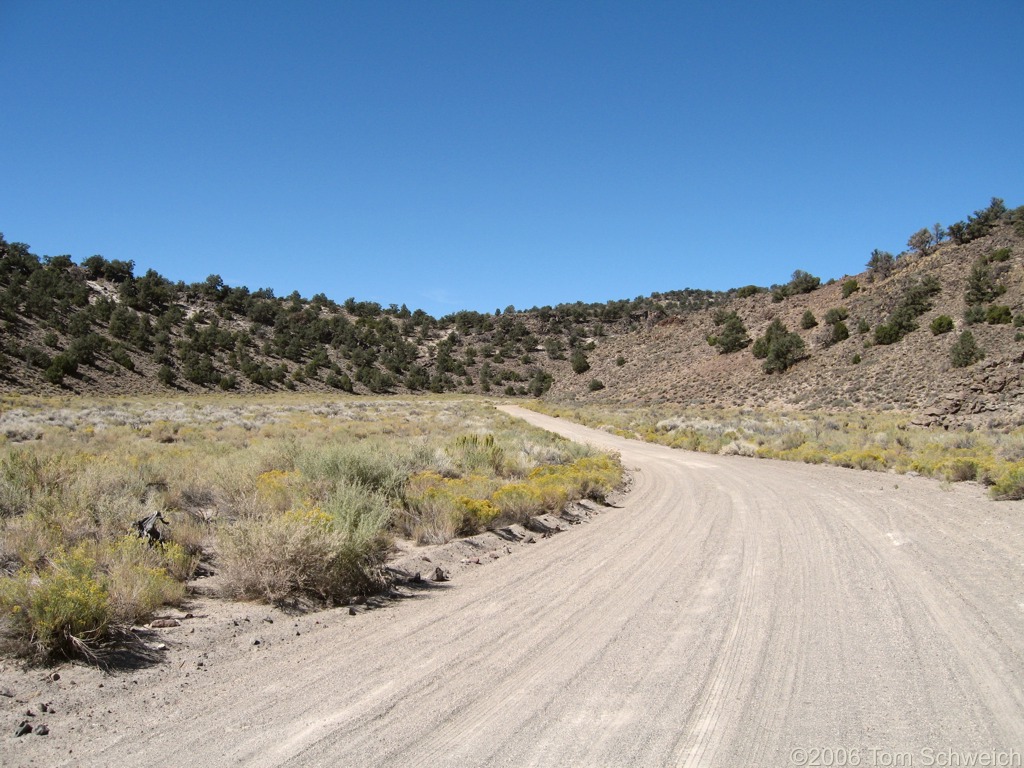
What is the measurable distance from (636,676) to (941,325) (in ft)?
158

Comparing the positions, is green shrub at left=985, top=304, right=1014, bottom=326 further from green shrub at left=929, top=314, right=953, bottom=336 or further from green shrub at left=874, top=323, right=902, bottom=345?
green shrub at left=874, top=323, right=902, bottom=345

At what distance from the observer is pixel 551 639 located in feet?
17.4

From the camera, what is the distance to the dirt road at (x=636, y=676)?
11.7ft

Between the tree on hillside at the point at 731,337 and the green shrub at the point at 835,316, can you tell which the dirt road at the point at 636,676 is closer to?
the green shrub at the point at 835,316

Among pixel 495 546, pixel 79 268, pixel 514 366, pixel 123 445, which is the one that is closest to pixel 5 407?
pixel 123 445

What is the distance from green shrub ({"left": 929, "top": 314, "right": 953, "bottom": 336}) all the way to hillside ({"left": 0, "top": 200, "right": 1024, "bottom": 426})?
1.03 feet

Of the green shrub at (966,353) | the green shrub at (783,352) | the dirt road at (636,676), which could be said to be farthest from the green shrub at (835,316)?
the dirt road at (636,676)

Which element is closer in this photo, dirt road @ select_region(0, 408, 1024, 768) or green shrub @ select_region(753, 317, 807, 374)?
dirt road @ select_region(0, 408, 1024, 768)

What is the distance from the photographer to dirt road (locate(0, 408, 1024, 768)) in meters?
3.58

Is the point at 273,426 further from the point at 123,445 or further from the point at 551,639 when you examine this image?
the point at 551,639

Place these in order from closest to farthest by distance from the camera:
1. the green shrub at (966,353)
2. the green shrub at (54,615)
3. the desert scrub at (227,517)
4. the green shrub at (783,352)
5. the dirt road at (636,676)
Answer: the dirt road at (636,676)
the green shrub at (54,615)
the desert scrub at (227,517)
the green shrub at (966,353)
the green shrub at (783,352)

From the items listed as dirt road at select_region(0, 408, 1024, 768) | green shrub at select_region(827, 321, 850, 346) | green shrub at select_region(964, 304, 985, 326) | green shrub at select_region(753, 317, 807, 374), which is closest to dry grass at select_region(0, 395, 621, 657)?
dirt road at select_region(0, 408, 1024, 768)

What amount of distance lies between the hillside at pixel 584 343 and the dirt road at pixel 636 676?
23.1 metres

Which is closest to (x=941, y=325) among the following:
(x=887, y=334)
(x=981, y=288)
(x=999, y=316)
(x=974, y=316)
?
(x=974, y=316)
